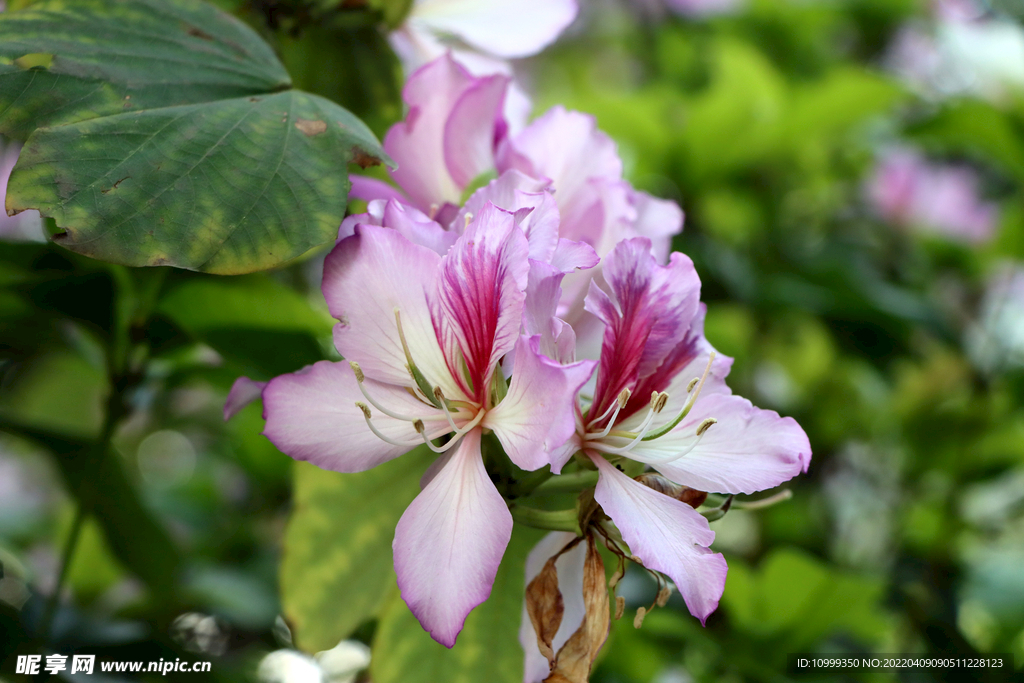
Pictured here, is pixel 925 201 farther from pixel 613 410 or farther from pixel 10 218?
pixel 10 218

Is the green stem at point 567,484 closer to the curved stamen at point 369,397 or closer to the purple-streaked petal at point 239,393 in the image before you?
the curved stamen at point 369,397

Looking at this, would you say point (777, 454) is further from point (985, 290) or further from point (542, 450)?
point (985, 290)

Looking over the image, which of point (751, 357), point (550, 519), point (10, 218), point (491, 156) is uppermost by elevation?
point (491, 156)

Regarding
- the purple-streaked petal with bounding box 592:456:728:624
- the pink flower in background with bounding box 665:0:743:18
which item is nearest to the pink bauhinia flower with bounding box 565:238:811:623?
the purple-streaked petal with bounding box 592:456:728:624

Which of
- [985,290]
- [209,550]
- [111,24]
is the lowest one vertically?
[209,550]

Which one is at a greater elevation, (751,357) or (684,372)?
(684,372)

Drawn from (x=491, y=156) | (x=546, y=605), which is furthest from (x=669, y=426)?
(x=491, y=156)

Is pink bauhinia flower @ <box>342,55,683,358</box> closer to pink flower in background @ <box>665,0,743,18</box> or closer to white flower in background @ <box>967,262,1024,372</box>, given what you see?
white flower in background @ <box>967,262,1024,372</box>

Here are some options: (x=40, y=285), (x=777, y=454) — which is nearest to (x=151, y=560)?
(x=40, y=285)
